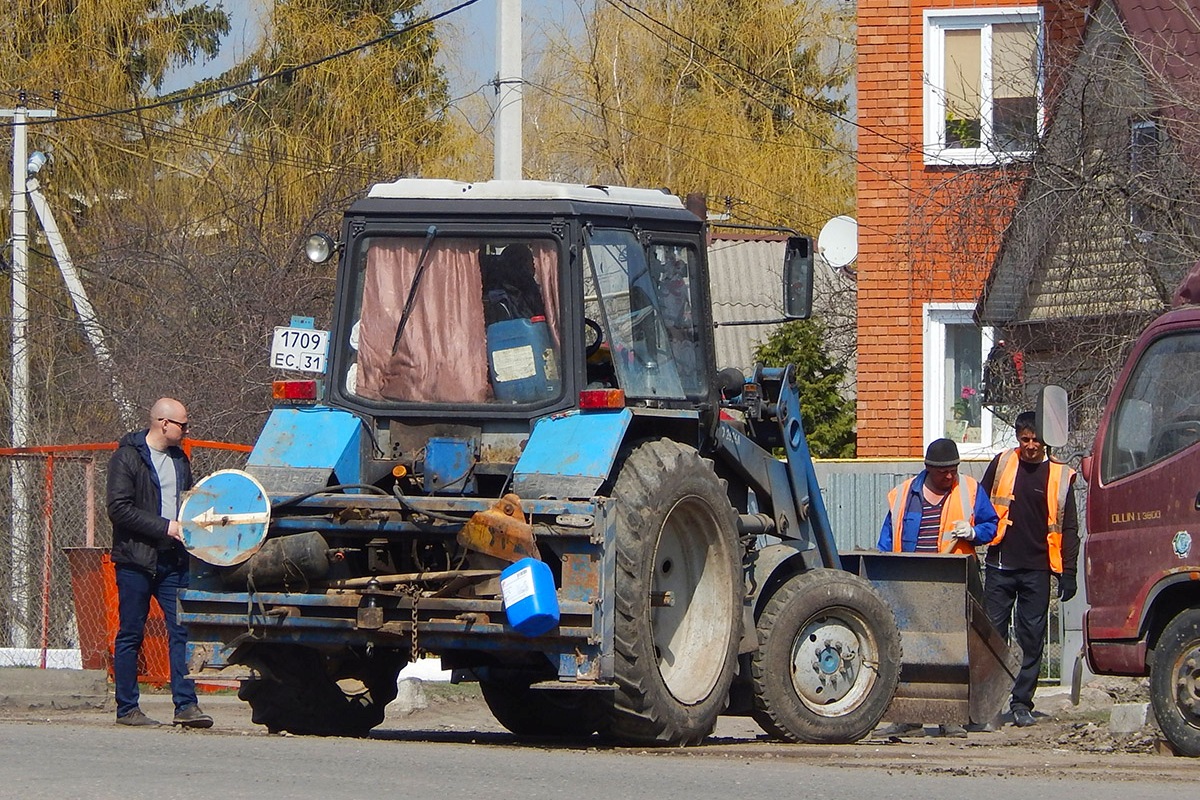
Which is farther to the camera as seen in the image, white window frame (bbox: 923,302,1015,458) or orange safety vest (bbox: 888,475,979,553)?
white window frame (bbox: 923,302,1015,458)

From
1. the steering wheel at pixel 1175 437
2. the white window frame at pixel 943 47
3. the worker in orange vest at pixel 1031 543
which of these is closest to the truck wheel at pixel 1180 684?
the steering wheel at pixel 1175 437

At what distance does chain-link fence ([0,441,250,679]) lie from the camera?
13.7 metres

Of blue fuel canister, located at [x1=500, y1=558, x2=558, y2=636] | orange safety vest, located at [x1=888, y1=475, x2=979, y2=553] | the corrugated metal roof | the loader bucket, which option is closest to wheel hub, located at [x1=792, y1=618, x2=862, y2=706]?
the loader bucket

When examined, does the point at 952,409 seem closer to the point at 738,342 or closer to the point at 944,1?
the point at 944,1

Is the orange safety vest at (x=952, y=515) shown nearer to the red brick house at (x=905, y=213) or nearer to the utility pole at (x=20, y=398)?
the utility pole at (x=20, y=398)

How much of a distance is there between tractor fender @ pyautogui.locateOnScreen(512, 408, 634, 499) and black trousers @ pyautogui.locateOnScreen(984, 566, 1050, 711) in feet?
13.0

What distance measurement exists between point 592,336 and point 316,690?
2.29 meters

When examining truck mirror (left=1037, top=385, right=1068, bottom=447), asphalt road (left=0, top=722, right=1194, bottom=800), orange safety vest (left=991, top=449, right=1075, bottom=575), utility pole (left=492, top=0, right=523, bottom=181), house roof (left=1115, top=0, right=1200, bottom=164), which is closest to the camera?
asphalt road (left=0, top=722, right=1194, bottom=800)

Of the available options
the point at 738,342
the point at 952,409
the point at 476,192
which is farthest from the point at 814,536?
the point at 738,342

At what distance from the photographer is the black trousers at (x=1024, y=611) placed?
1158cm

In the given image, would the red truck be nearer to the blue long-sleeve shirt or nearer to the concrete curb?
the blue long-sleeve shirt

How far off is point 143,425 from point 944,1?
9.21m

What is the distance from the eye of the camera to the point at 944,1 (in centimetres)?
1939

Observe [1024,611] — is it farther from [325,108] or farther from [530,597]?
[325,108]
